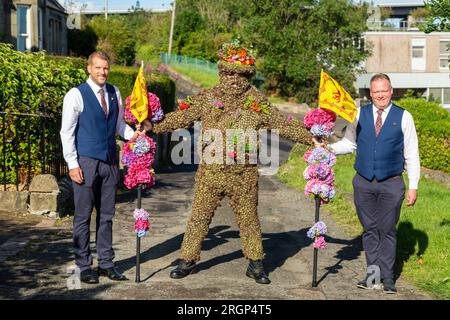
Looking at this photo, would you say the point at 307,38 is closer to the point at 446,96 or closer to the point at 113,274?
the point at 446,96

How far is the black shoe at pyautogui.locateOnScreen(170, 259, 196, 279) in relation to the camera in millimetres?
6617

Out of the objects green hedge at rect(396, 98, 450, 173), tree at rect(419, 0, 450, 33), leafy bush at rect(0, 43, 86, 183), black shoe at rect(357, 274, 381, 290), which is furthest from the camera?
green hedge at rect(396, 98, 450, 173)

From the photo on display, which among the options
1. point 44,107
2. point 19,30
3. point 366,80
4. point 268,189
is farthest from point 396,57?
point 44,107

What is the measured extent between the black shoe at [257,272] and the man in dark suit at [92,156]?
120 centimetres

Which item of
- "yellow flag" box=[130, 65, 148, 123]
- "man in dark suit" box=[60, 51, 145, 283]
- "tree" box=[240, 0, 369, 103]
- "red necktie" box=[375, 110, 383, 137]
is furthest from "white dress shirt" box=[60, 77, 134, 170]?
"tree" box=[240, 0, 369, 103]

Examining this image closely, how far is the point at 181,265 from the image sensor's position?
670 cm

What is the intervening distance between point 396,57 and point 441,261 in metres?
51.4

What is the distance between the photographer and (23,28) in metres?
31.3

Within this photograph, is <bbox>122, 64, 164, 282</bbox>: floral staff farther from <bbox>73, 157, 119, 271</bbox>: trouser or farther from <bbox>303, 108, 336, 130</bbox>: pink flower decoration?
<bbox>303, 108, 336, 130</bbox>: pink flower decoration

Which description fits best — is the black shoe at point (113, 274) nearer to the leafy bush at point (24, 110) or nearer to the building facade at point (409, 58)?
the leafy bush at point (24, 110)

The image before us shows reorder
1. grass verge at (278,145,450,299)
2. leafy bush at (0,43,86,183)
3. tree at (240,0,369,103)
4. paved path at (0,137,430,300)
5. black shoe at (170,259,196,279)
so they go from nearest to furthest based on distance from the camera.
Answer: paved path at (0,137,430,300) → black shoe at (170,259,196,279) → grass verge at (278,145,450,299) → leafy bush at (0,43,86,183) → tree at (240,0,369,103)

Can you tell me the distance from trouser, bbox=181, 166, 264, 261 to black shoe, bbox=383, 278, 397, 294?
1.18m

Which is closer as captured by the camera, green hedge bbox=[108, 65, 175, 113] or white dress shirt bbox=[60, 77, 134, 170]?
white dress shirt bbox=[60, 77, 134, 170]
